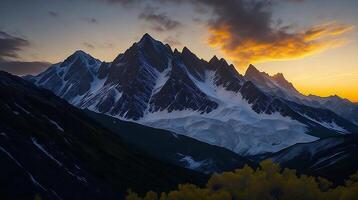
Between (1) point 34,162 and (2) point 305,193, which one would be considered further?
(1) point 34,162

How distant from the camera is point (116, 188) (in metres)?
187

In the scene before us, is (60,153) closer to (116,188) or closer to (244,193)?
(116,188)

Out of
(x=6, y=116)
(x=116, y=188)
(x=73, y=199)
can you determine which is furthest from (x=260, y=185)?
(x=6, y=116)

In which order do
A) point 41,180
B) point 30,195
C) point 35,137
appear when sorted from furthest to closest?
point 35,137 → point 41,180 → point 30,195

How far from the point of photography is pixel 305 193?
126812 mm

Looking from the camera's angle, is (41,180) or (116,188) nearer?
(41,180)

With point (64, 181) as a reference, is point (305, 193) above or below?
above

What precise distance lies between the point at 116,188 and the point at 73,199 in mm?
32622

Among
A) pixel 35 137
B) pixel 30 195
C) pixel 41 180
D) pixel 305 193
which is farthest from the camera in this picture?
pixel 35 137

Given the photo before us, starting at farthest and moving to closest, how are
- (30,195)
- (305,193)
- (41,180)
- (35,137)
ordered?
(35,137), (41,180), (30,195), (305,193)

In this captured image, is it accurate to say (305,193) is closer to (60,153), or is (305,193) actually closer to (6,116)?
(60,153)

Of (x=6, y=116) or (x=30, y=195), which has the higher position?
(x=6, y=116)

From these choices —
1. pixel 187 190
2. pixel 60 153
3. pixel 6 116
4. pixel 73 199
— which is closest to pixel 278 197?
pixel 187 190

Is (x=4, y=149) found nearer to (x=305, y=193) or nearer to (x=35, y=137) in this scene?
(x=35, y=137)
